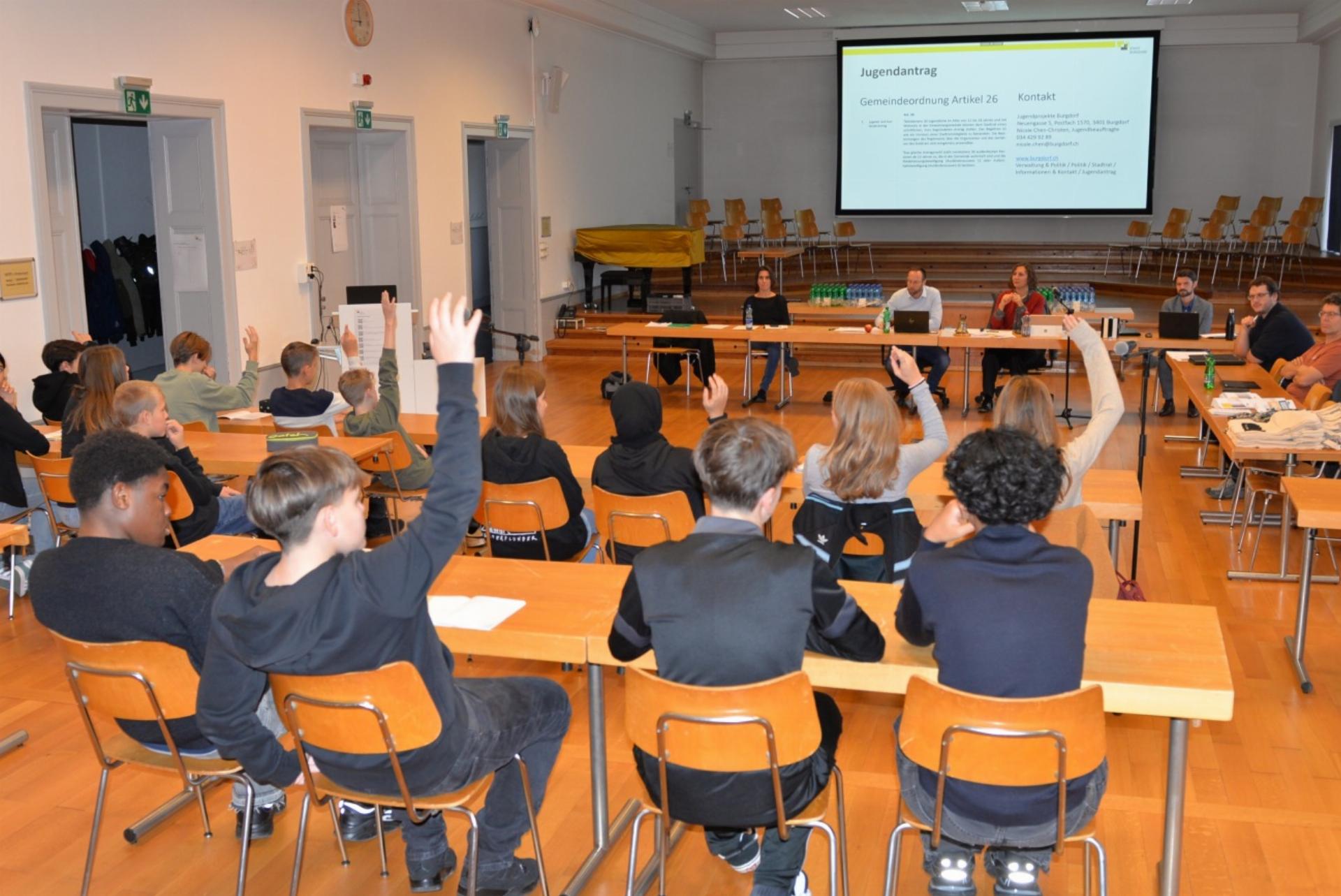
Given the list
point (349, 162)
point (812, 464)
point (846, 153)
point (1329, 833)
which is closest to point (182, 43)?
point (349, 162)

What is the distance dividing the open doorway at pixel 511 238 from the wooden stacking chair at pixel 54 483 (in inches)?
292

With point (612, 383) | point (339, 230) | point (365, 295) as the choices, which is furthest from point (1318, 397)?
point (339, 230)

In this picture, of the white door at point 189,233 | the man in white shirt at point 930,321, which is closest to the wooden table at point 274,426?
the white door at point 189,233

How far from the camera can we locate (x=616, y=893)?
3.10 metres

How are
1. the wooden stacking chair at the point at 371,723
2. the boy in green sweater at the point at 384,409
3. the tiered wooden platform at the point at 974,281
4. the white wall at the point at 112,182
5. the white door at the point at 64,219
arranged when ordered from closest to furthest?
1. the wooden stacking chair at the point at 371,723
2. the boy in green sweater at the point at 384,409
3. the white door at the point at 64,219
4. the white wall at the point at 112,182
5. the tiered wooden platform at the point at 974,281

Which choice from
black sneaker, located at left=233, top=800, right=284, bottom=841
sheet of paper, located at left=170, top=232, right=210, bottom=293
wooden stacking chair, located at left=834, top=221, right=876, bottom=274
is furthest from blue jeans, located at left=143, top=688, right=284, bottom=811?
wooden stacking chair, located at left=834, top=221, right=876, bottom=274

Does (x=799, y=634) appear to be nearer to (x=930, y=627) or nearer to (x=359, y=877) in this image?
(x=930, y=627)

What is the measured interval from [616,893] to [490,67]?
10234mm

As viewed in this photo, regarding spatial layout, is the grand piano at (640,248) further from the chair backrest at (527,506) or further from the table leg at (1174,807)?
the table leg at (1174,807)

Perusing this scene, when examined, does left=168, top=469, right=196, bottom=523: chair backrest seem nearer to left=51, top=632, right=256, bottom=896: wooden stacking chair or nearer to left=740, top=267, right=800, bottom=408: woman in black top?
left=51, top=632, right=256, bottom=896: wooden stacking chair

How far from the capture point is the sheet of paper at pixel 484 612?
113 inches

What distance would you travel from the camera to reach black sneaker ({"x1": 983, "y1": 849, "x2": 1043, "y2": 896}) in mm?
2791

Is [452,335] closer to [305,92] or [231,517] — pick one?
[231,517]

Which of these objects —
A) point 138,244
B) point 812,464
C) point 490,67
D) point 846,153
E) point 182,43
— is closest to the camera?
point 812,464
